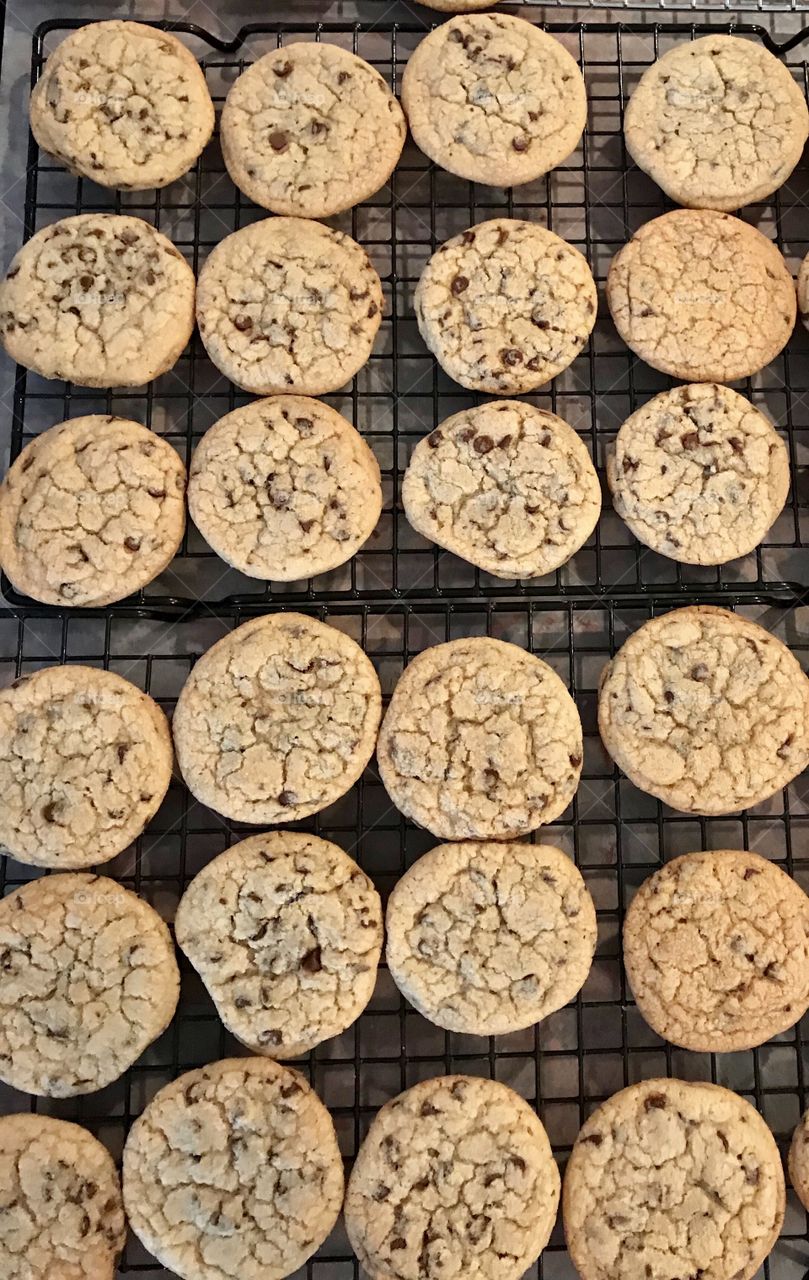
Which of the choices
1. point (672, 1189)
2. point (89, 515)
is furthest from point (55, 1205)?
point (89, 515)

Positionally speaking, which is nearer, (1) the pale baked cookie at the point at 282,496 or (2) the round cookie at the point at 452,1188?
(2) the round cookie at the point at 452,1188

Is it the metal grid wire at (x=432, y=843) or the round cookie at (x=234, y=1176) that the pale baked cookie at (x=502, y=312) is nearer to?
the metal grid wire at (x=432, y=843)

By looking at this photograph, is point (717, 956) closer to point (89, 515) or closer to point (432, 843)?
point (432, 843)

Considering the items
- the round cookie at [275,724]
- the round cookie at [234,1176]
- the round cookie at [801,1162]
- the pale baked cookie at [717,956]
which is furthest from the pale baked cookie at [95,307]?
the round cookie at [801,1162]

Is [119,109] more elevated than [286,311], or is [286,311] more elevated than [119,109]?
[119,109]

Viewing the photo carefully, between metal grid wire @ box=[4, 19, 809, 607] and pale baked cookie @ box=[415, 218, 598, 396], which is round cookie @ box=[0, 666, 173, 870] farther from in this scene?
pale baked cookie @ box=[415, 218, 598, 396]
